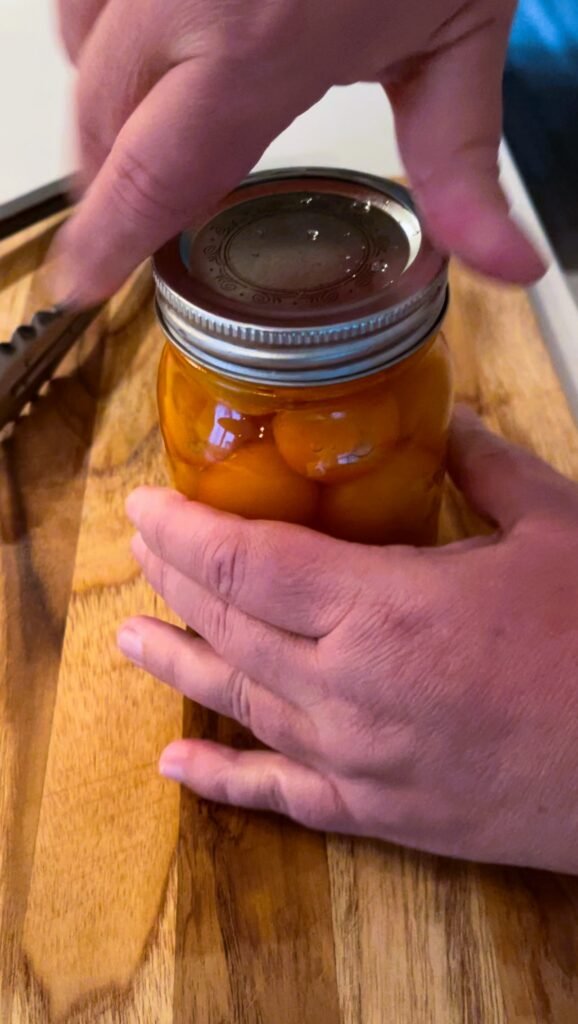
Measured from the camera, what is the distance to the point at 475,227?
382 millimetres

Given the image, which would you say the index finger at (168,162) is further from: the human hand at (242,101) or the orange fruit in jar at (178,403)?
the orange fruit in jar at (178,403)

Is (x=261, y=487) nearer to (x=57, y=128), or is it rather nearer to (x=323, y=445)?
(x=323, y=445)

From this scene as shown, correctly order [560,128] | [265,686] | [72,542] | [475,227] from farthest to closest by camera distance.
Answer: [560,128]
[72,542]
[265,686]
[475,227]

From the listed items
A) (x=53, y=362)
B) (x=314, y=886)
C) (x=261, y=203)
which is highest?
(x=261, y=203)

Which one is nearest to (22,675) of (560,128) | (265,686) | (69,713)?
(69,713)

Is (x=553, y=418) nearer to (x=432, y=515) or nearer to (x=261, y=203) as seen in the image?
(x=432, y=515)

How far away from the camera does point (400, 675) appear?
0.43m

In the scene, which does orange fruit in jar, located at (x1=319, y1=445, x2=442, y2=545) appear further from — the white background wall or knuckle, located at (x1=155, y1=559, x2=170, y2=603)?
the white background wall

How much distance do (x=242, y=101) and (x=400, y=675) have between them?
257mm

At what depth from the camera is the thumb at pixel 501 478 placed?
1.60ft

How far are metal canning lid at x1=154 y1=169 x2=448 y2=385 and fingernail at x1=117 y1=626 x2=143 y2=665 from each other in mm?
179

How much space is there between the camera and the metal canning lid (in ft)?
1.39

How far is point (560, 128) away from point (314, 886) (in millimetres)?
923

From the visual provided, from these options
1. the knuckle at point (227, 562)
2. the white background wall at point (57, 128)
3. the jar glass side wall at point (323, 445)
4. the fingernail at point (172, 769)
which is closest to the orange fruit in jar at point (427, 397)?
the jar glass side wall at point (323, 445)
